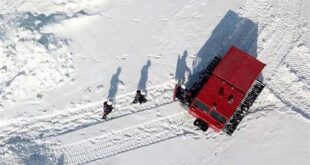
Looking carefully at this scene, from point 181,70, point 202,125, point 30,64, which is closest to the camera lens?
point 202,125

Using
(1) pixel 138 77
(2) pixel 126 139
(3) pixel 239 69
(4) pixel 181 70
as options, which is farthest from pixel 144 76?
(3) pixel 239 69

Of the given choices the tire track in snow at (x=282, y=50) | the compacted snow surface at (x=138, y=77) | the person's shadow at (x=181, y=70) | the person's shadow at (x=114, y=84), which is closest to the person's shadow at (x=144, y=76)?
the compacted snow surface at (x=138, y=77)

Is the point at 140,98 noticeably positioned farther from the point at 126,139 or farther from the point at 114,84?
the point at 126,139

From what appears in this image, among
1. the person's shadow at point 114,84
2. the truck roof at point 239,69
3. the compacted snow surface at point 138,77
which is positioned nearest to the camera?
the truck roof at point 239,69

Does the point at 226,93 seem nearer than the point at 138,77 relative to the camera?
Yes

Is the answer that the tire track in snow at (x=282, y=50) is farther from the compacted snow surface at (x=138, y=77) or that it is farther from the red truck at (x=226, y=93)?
Answer: the red truck at (x=226, y=93)

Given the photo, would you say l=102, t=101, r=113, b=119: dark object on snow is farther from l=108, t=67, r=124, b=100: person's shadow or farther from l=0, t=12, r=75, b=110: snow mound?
l=0, t=12, r=75, b=110: snow mound

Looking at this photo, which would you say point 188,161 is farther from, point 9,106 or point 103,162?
point 9,106

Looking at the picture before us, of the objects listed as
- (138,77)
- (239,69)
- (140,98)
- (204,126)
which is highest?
(239,69)
